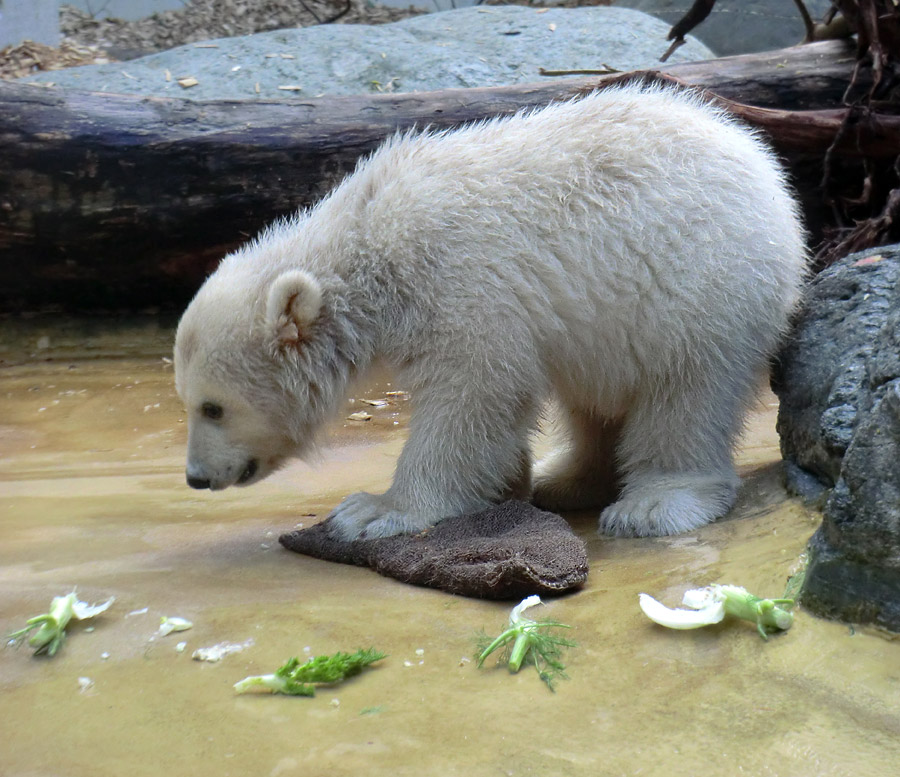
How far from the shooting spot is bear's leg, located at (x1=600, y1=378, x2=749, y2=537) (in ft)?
13.8

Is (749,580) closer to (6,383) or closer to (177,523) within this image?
(177,523)

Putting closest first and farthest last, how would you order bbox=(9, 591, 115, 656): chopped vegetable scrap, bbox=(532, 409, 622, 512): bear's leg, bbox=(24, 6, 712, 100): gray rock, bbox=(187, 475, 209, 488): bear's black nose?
1. bbox=(9, 591, 115, 656): chopped vegetable scrap
2. bbox=(187, 475, 209, 488): bear's black nose
3. bbox=(532, 409, 622, 512): bear's leg
4. bbox=(24, 6, 712, 100): gray rock

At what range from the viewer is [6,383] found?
779 centimetres

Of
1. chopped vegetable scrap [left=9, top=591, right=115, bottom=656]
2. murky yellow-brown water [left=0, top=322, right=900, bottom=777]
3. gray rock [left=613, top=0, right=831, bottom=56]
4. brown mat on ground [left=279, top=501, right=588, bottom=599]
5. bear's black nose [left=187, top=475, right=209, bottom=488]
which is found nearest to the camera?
murky yellow-brown water [left=0, top=322, right=900, bottom=777]

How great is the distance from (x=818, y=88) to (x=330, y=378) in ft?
15.1

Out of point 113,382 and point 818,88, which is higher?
point 818,88

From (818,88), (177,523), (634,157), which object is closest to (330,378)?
(177,523)

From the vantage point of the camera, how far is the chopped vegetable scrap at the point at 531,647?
2.71 meters

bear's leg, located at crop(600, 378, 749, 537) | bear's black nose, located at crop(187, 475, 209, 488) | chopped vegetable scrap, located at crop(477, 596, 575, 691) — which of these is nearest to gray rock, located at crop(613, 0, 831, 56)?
bear's leg, located at crop(600, 378, 749, 537)

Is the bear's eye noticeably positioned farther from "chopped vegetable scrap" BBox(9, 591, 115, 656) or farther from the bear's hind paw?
the bear's hind paw

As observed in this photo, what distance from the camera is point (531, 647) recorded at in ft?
9.26

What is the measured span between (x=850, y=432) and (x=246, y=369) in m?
2.46

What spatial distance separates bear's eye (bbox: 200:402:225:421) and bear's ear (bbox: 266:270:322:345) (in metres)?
0.41

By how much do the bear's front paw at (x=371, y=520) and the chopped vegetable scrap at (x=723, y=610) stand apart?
4.86 ft
